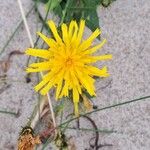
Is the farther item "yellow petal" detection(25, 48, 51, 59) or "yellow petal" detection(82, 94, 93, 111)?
"yellow petal" detection(82, 94, 93, 111)

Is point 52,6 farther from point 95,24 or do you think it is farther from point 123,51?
point 123,51

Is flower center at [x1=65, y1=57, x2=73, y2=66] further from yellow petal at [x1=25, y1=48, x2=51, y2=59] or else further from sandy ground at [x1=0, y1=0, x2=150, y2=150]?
sandy ground at [x1=0, y1=0, x2=150, y2=150]

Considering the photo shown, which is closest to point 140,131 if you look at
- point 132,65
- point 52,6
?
point 132,65

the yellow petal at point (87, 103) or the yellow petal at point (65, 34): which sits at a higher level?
the yellow petal at point (65, 34)

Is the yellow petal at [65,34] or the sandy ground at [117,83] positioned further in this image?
the sandy ground at [117,83]

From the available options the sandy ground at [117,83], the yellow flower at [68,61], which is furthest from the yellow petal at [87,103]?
the yellow flower at [68,61]

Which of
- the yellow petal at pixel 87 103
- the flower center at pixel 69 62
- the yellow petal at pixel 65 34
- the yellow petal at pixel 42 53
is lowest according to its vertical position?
the yellow petal at pixel 87 103

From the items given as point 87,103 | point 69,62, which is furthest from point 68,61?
point 87,103

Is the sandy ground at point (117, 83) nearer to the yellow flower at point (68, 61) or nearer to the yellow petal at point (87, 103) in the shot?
the yellow petal at point (87, 103)

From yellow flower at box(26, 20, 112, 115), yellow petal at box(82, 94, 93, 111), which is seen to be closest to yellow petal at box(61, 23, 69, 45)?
yellow flower at box(26, 20, 112, 115)
